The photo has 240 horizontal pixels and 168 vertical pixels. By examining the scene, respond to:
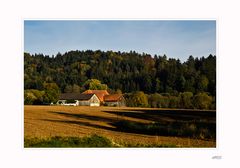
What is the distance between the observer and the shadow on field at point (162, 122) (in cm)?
957

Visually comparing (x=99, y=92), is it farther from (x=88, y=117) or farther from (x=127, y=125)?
(x=127, y=125)

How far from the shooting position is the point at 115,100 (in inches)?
384

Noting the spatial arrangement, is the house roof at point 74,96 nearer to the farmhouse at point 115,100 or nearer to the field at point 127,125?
the field at point 127,125

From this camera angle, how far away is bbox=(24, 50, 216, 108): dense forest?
9555mm

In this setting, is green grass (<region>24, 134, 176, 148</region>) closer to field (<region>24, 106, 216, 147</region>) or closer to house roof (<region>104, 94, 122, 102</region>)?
field (<region>24, 106, 216, 147</region>)

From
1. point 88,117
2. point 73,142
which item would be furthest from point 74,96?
point 73,142

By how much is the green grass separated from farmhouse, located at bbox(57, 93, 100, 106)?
0.56 metres
